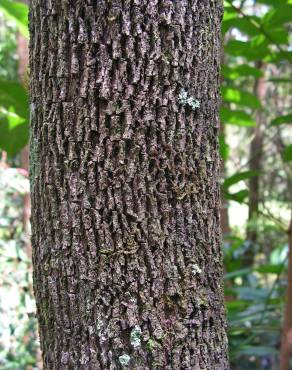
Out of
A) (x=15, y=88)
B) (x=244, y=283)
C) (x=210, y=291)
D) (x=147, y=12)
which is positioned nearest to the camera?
(x=147, y=12)

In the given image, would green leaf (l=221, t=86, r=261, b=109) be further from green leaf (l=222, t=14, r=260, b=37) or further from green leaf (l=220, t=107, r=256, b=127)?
green leaf (l=222, t=14, r=260, b=37)

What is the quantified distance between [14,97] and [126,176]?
4.13 ft

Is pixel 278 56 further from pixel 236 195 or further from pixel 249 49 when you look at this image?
A: pixel 236 195

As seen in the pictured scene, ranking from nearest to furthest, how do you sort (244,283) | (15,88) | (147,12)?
(147,12) < (15,88) < (244,283)

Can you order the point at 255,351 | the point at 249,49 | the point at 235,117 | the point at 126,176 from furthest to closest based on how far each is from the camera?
the point at 255,351, the point at 235,117, the point at 249,49, the point at 126,176

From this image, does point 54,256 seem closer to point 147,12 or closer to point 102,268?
point 102,268

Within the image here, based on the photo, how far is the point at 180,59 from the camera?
1.08 metres

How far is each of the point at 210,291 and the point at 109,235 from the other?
10.5 inches

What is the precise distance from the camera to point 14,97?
2.16 meters

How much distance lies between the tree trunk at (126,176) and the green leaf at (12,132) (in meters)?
1.14

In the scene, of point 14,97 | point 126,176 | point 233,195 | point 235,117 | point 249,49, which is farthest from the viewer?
point 235,117

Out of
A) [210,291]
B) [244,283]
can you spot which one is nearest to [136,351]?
[210,291]

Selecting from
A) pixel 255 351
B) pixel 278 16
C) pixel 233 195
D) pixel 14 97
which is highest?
pixel 278 16

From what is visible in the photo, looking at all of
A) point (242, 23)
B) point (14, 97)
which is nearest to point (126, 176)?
point (14, 97)
